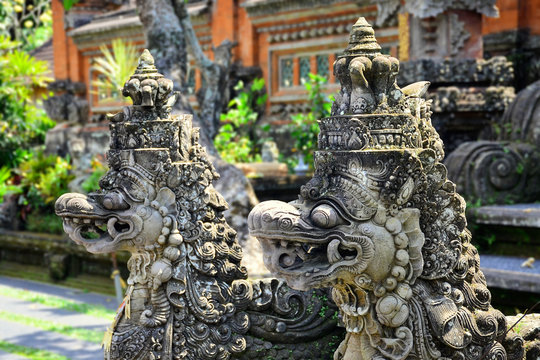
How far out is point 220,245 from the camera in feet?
14.4

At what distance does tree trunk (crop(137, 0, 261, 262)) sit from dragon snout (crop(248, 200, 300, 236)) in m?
3.98

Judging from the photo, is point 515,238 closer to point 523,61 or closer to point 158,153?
point 523,61

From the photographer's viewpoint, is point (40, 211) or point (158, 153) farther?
point (40, 211)

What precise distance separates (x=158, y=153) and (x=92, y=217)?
0.47 meters

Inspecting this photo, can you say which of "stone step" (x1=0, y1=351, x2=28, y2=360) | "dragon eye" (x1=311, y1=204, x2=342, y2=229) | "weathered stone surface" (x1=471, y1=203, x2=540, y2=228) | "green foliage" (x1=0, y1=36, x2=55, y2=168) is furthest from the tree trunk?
"green foliage" (x1=0, y1=36, x2=55, y2=168)

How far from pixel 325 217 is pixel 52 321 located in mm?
5890

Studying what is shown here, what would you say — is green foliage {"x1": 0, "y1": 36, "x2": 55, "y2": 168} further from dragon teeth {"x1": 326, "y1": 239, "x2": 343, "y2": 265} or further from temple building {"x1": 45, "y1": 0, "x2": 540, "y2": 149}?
dragon teeth {"x1": 326, "y1": 239, "x2": 343, "y2": 265}

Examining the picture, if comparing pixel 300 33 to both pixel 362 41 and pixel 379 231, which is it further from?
pixel 379 231

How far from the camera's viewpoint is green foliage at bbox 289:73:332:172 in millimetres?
9367

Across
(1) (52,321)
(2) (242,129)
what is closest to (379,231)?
(1) (52,321)

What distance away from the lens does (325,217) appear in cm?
321

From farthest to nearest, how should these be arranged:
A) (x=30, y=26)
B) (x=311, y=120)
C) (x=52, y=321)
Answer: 1. (x=30, y=26)
2. (x=311, y=120)
3. (x=52, y=321)

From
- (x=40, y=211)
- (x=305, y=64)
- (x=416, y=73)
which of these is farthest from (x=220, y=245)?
(x=40, y=211)

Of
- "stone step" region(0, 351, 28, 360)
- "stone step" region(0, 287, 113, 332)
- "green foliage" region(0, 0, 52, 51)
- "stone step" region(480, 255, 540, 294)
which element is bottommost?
"stone step" region(0, 287, 113, 332)
